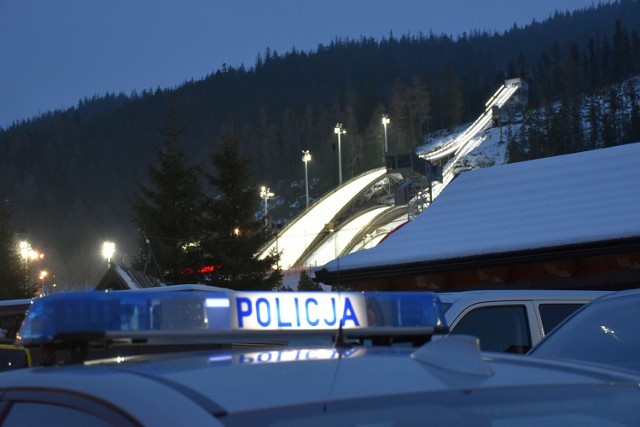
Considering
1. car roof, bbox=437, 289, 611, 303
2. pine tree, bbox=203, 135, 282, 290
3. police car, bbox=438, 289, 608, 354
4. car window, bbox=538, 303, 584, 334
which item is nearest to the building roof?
car roof, bbox=437, 289, 611, 303

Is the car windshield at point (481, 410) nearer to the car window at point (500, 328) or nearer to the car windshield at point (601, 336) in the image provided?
the car windshield at point (601, 336)

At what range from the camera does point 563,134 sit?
A: 367 ft

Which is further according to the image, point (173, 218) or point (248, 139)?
point (248, 139)

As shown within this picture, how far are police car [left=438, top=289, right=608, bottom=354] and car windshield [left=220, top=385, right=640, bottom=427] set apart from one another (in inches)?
184

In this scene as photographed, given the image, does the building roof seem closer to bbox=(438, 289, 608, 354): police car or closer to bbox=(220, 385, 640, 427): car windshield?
bbox=(438, 289, 608, 354): police car

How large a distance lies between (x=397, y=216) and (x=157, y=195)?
1577 inches

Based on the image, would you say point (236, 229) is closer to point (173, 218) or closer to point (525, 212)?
point (173, 218)

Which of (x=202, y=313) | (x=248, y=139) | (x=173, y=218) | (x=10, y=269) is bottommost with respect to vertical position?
(x=202, y=313)

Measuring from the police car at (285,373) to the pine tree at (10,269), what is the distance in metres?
55.6

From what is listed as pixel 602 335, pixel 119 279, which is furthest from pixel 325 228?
pixel 602 335

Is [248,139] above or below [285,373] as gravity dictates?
above

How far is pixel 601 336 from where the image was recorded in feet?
18.0

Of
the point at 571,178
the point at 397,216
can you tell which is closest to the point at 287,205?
the point at 397,216

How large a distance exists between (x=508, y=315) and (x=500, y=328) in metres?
0.12
